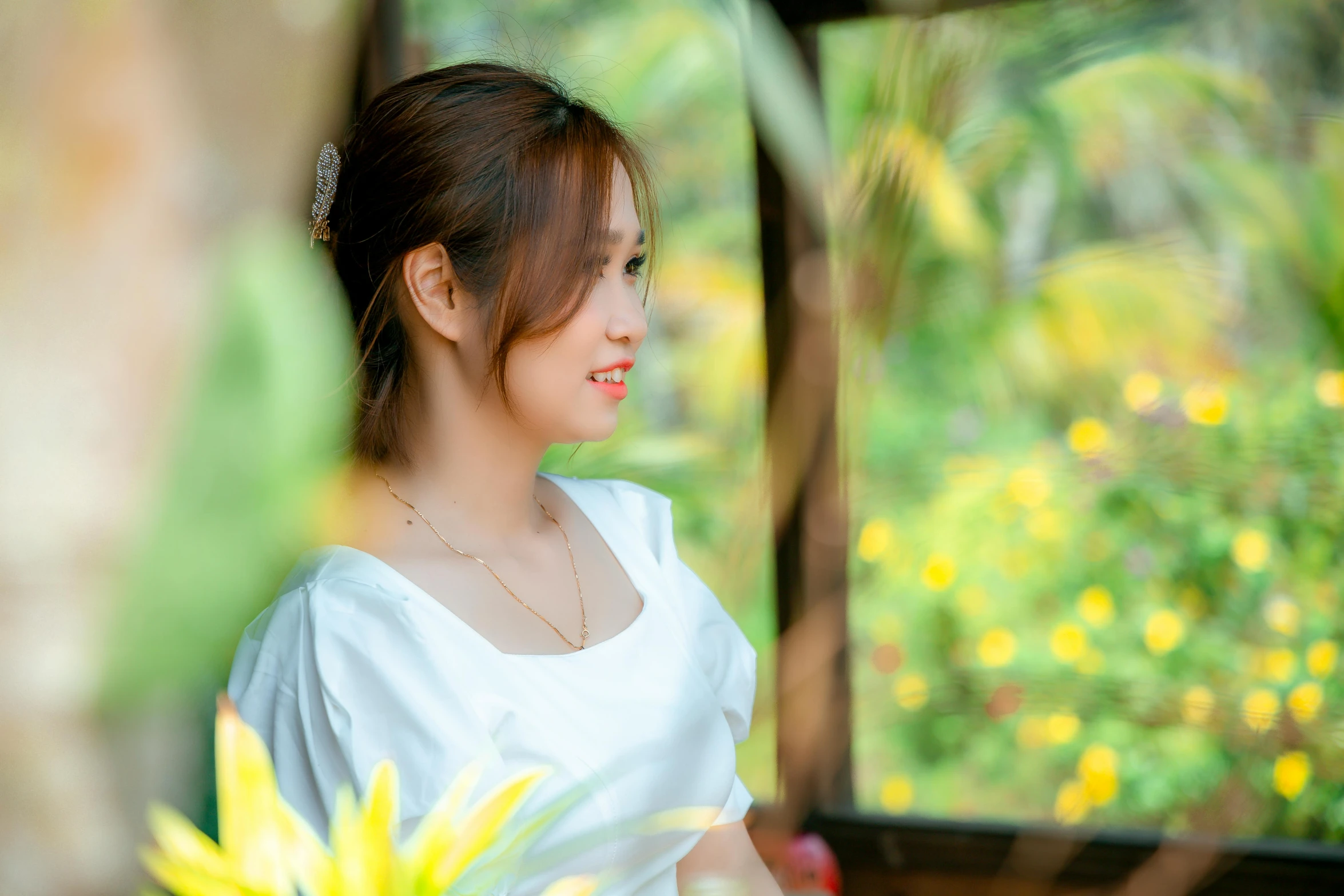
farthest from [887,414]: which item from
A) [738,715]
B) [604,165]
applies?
[604,165]

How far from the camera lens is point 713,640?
1347mm

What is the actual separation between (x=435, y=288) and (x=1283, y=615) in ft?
5.46

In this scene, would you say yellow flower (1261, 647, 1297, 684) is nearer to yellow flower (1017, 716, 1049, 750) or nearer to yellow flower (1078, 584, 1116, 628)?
yellow flower (1078, 584, 1116, 628)

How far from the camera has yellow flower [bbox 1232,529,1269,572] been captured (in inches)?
79.6

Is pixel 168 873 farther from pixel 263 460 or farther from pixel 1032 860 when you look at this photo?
pixel 1032 860

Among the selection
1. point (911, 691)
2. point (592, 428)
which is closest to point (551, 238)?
point (592, 428)

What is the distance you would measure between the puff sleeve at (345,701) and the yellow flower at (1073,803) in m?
1.46

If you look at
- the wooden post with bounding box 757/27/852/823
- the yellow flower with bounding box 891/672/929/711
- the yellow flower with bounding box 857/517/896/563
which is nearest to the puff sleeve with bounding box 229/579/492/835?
the wooden post with bounding box 757/27/852/823

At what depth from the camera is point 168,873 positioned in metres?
0.48

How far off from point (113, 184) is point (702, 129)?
2.08 metres

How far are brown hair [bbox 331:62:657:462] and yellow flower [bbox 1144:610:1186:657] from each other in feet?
4.94

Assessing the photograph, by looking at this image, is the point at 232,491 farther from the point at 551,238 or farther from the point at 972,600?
the point at 972,600

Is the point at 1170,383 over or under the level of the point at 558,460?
under

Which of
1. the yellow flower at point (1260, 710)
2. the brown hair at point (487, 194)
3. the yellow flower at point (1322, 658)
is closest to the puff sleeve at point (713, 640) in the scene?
the brown hair at point (487, 194)
